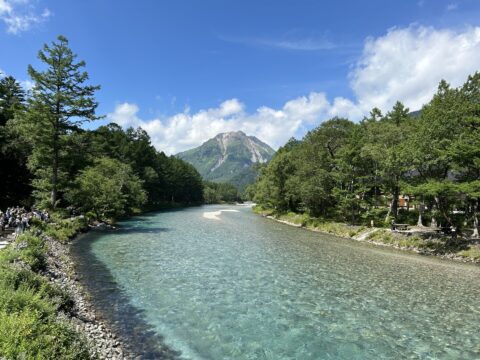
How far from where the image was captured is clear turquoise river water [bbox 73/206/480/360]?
39.5 ft

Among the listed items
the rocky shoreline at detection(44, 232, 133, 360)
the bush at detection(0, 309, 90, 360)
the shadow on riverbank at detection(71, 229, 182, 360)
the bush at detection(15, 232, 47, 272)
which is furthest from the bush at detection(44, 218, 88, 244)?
the bush at detection(0, 309, 90, 360)

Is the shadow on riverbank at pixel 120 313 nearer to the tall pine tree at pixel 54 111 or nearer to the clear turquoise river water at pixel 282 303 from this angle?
the clear turquoise river water at pixel 282 303

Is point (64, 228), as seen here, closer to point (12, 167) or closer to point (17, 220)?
point (17, 220)

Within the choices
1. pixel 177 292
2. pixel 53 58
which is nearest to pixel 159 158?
pixel 53 58

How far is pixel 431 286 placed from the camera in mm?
20703

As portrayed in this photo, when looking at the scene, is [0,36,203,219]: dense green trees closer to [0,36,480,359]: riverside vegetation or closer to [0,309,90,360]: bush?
[0,36,480,359]: riverside vegetation

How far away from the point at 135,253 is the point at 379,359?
20.8 meters

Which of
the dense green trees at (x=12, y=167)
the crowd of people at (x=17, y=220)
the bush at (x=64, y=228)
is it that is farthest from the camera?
the dense green trees at (x=12, y=167)

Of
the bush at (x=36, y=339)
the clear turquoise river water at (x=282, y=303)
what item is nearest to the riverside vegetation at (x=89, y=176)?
the bush at (x=36, y=339)

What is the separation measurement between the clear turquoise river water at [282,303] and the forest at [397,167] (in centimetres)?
922

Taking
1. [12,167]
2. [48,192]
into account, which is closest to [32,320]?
[48,192]

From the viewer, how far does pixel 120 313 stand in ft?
46.4

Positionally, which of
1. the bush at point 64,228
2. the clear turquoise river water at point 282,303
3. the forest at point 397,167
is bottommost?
the clear turquoise river water at point 282,303

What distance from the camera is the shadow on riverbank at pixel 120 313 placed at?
11117 millimetres
